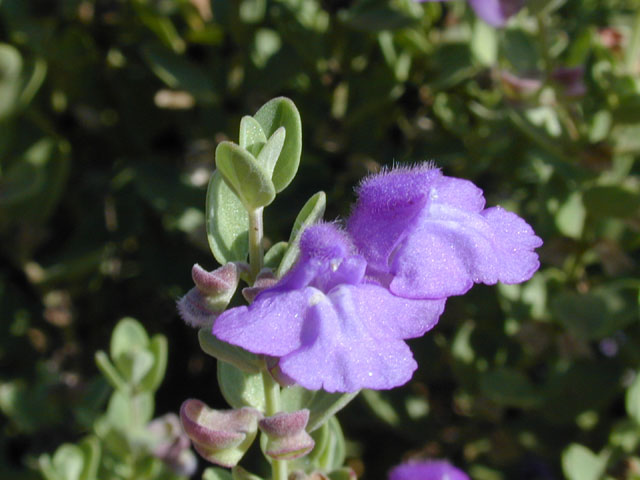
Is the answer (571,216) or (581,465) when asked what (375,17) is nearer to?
(571,216)

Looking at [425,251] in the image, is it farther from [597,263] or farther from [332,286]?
[597,263]

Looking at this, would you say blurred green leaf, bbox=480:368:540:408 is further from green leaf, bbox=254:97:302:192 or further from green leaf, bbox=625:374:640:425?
green leaf, bbox=254:97:302:192

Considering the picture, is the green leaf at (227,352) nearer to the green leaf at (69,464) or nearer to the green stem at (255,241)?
the green stem at (255,241)

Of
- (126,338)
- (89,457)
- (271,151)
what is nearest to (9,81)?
(126,338)

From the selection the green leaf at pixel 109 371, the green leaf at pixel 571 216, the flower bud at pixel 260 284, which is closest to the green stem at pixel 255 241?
the flower bud at pixel 260 284

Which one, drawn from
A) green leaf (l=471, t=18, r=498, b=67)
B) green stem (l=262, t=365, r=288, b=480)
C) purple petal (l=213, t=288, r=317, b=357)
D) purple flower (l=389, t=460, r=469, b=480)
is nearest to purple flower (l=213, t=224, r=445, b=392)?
purple petal (l=213, t=288, r=317, b=357)
